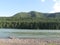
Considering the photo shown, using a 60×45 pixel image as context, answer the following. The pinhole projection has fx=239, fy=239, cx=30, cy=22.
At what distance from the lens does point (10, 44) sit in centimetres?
3347

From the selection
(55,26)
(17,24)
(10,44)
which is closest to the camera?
(10,44)

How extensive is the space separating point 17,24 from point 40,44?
3429 inches

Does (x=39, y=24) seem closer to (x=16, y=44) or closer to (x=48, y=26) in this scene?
(x=48, y=26)

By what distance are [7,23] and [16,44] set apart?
3391 inches

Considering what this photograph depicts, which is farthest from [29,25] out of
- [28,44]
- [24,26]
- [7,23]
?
[28,44]

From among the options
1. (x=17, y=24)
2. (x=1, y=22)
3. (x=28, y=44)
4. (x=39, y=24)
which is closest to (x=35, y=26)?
(x=39, y=24)

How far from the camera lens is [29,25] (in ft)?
381

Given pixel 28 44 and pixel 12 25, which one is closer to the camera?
pixel 28 44

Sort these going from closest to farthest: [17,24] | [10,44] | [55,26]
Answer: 1. [10,44]
2. [55,26]
3. [17,24]

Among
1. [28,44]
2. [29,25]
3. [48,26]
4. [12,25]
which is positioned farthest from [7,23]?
[28,44]

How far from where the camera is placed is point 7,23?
119688 mm

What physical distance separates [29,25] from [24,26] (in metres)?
2.67

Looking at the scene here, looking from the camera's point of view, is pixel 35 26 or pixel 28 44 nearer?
pixel 28 44

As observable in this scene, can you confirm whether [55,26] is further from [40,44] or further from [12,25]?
[40,44]
